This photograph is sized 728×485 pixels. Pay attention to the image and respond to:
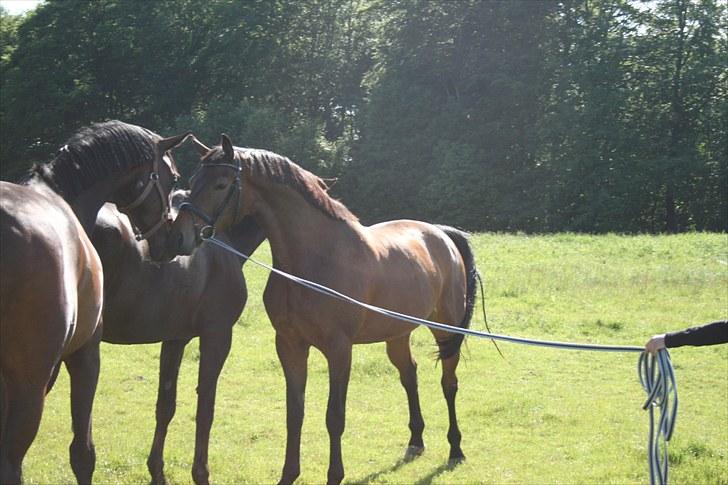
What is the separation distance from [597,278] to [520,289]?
1.75 meters

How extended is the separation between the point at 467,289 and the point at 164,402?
302cm

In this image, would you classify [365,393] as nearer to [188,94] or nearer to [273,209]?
[273,209]

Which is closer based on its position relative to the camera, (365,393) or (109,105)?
(365,393)

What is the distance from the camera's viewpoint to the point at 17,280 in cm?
365

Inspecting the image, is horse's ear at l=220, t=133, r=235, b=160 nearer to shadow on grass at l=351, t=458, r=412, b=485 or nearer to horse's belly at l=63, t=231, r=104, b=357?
horse's belly at l=63, t=231, r=104, b=357

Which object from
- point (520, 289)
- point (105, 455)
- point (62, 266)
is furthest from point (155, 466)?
point (520, 289)

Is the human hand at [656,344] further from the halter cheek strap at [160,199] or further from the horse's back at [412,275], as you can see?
the halter cheek strap at [160,199]

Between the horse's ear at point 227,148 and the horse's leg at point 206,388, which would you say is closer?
the horse's ear at point 227,148

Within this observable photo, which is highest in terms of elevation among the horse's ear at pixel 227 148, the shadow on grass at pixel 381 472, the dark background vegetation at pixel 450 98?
the dark background vegetation at pixel 450 98

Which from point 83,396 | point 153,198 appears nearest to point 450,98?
point 153,198

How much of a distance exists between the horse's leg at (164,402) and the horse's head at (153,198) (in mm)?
1123

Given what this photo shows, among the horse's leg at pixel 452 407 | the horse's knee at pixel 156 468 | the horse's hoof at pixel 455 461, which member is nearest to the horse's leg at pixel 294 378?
the horse's knee at pixel 156 468

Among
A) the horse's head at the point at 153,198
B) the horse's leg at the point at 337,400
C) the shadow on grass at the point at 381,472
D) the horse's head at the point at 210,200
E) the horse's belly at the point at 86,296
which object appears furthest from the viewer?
the shadow on grass at the point at 381,472

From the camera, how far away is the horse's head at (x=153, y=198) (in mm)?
5609
